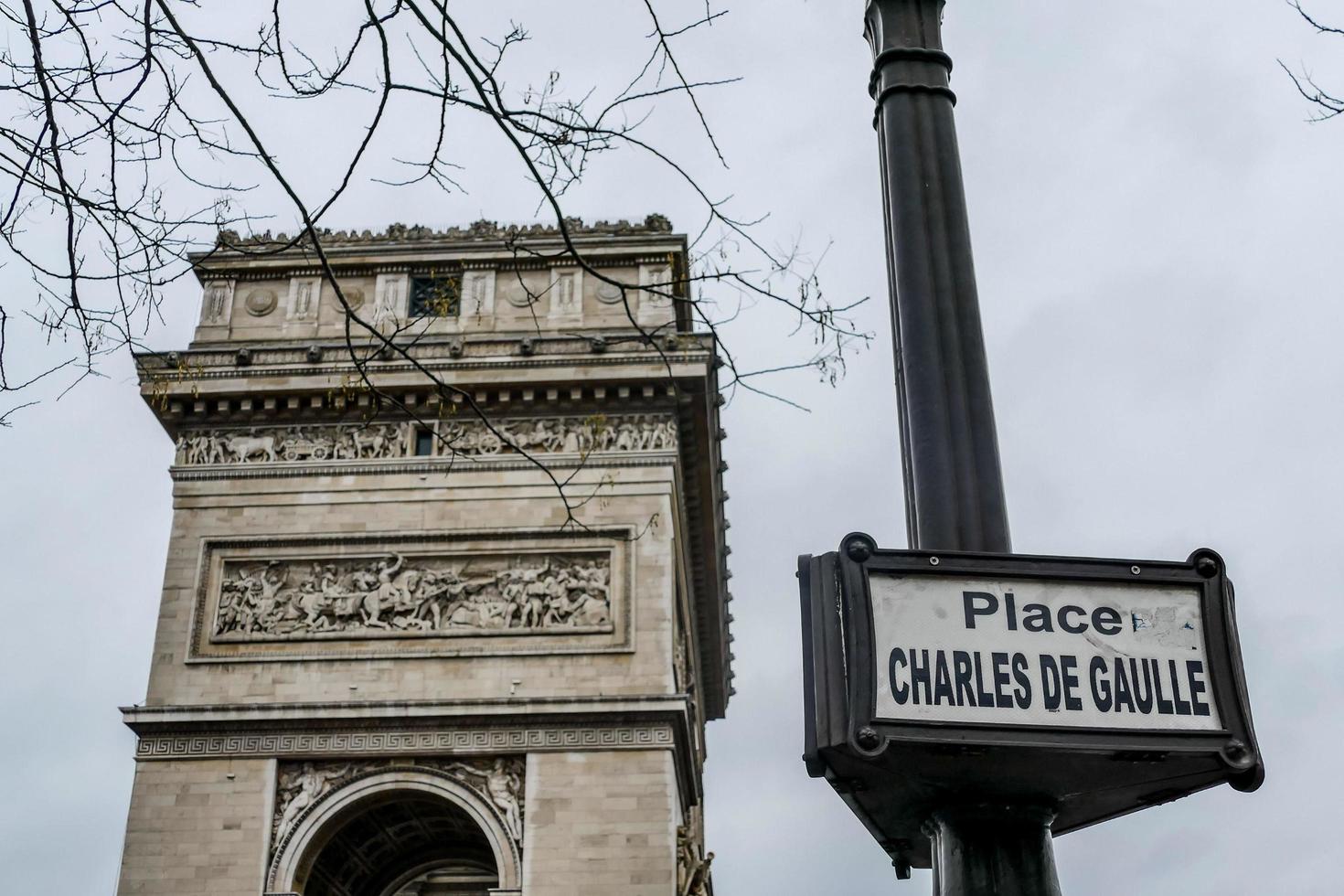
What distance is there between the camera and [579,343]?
992 inches

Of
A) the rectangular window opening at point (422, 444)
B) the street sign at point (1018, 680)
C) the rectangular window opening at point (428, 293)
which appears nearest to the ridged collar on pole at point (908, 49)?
the street sign at point (1018, 680)

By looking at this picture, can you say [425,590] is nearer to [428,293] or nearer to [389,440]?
[389,440]

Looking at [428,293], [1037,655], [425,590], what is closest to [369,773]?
[425,590]

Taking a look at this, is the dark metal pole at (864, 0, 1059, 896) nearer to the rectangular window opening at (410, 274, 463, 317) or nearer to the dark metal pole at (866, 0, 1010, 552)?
the dark metal pole at (866, 0, 1010, 552)

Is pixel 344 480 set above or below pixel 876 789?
above

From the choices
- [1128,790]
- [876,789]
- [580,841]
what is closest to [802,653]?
[876,789]

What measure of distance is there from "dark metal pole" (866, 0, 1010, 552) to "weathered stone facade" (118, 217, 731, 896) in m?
17.2

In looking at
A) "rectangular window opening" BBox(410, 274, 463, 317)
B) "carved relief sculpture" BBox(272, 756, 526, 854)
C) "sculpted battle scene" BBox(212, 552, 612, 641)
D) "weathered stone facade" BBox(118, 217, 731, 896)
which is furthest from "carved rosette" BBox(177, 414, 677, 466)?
"carved relief sculpture" BBox(272, 756, 526, 854)

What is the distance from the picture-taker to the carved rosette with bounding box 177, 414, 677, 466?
25.2 meters

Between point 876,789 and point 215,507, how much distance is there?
24043 millimetres

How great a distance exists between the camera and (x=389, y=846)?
2503cm

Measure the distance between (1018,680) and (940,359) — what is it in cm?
70

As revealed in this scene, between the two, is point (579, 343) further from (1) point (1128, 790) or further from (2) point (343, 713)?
(1) point (1128, 790)

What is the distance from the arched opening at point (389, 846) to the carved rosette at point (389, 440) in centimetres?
573
